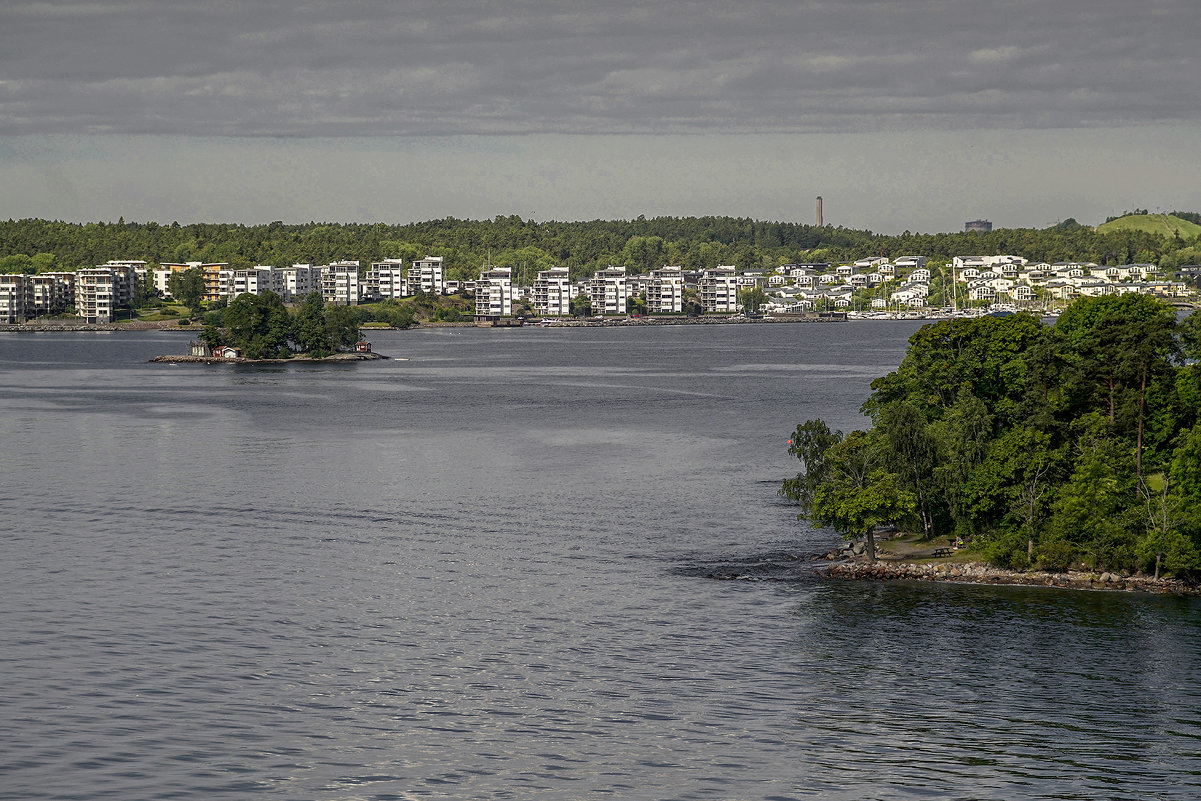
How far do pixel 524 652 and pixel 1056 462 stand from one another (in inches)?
802

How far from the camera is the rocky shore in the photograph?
44.4 m

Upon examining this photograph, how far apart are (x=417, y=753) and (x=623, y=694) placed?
637 centimetres

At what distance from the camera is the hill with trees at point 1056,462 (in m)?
45.6

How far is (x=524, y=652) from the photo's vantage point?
131 feet

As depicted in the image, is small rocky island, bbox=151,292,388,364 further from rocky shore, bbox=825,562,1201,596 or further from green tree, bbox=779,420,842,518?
rocky shore, bbox=825,562,1201,596

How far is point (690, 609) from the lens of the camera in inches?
1718

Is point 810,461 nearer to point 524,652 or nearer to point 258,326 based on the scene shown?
point 524,652

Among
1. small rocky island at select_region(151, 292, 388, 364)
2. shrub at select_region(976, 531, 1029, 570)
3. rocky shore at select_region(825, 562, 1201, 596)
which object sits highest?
small rocky island at select_region(151, 292, 388, 364)

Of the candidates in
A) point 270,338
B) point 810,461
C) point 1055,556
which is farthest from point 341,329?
point 1055,556

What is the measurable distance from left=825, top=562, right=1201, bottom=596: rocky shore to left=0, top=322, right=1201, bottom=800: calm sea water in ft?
3.24

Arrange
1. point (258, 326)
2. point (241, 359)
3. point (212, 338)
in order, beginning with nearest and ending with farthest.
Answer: point (258, 326) → point (241, 359) → point (212, 338)

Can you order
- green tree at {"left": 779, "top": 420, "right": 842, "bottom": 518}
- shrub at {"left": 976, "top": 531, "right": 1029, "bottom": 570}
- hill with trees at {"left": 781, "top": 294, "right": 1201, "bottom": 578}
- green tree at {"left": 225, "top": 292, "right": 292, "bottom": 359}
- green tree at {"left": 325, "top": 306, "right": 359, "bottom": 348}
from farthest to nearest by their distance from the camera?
green tree at {"left": 325, "top": 306, "right": 359, "bottom": 348}
green tree at {"left": 225, "top": 292, "right": 292, "bottom": 359}
green tree at {"left": 779, "top": 420, "right": 842, "bottom": 518}
shrub at {"left": 976, "top": 531, "right": 1029, "bottom": 570}
hill with trees at {"left": 781, "top": 294, "right": 1201, "bottom": 578}

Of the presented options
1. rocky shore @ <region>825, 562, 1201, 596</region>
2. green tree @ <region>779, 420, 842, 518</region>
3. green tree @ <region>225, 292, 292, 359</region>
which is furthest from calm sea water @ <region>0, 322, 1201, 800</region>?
green tree @ <region>225, 292, 292, 359</region>

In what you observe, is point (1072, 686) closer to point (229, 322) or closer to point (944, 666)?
point (944, 666)
